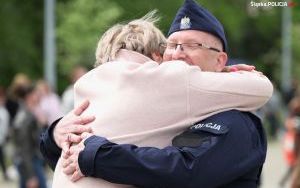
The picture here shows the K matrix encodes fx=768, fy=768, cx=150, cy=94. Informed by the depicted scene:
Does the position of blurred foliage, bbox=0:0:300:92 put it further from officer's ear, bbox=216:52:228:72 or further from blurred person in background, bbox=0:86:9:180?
officer's ear, bbox=216:52:228:72

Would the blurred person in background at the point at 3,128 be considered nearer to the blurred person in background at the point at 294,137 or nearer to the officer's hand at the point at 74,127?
the blurred person in background at the point at 294,137

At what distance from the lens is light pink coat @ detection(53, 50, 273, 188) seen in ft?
8.91

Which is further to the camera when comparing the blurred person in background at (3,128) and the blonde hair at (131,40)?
the blurred person in background at (3,128)

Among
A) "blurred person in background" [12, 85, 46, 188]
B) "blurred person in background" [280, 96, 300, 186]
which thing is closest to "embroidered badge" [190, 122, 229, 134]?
"blurred person in background" [12, 85, 46, 188]

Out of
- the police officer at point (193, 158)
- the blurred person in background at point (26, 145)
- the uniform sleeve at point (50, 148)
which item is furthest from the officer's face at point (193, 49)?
the blurred person in background at point (26, 145)

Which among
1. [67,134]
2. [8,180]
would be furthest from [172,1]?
[8,180]

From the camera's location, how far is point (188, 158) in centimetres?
263

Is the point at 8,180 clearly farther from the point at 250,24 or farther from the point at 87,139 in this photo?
the point at 250,24

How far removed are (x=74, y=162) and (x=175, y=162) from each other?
1.29 feet

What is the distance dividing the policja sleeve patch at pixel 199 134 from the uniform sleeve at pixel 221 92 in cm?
5

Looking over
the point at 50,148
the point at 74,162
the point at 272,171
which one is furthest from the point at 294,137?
the point at 74,162

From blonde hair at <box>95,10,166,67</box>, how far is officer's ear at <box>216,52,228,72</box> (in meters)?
0.22

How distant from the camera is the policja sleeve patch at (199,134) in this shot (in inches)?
105

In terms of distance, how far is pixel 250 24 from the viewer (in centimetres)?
5719
